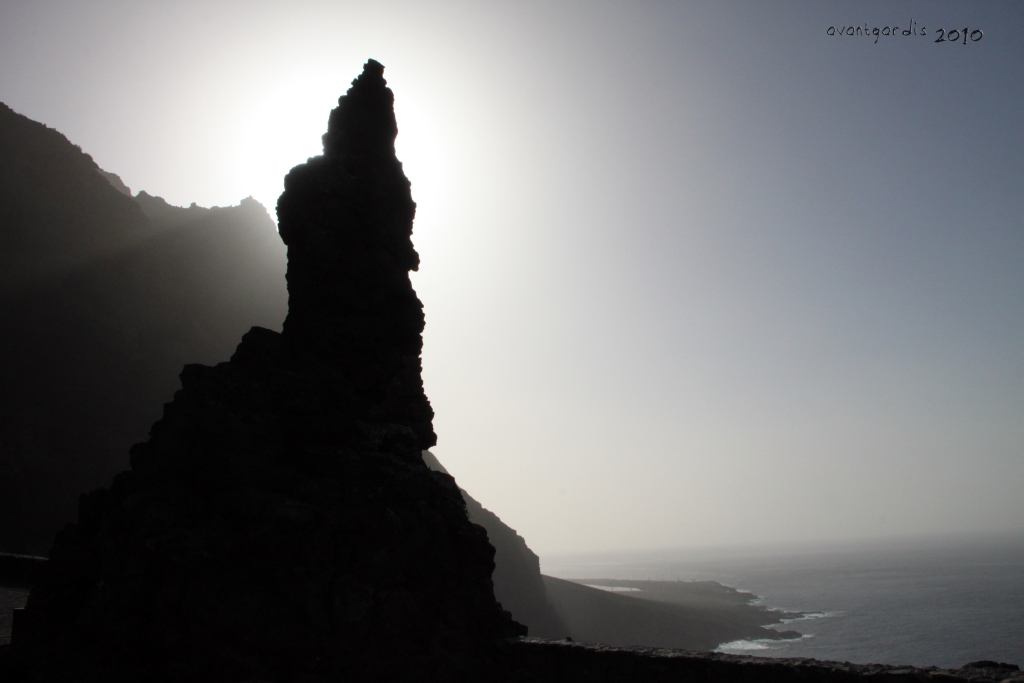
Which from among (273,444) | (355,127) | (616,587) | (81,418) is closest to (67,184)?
(81,418)

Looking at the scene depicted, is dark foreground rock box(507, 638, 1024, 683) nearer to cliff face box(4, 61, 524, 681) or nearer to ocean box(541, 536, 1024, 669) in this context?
cliff face box(4, 61, 524, 681)

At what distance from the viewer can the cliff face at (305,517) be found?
26.6 feet

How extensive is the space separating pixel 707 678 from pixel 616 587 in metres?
125

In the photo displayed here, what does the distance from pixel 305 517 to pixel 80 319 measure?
38963mm

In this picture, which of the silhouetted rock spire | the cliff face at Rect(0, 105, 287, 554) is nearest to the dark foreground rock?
the silhouetted rock spire

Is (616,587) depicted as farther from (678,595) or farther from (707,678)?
(707,678)

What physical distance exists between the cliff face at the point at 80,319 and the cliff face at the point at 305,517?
28.2m

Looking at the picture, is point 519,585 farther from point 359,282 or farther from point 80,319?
point 359,282

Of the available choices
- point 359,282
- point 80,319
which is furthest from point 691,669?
point 80,319

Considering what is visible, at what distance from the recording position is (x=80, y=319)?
38.8 meters

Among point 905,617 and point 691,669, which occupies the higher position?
point 691,669

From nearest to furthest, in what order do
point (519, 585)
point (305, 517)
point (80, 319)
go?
point (305, 517)
point (80, 319)
point (519, 585)

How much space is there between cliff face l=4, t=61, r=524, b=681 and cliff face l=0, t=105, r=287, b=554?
28.2 meters

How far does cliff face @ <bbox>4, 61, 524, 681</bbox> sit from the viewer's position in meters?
8.12
